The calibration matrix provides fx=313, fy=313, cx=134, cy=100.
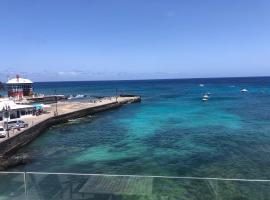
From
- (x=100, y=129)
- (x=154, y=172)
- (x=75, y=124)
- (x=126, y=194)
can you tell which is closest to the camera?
(x=126, y=194)

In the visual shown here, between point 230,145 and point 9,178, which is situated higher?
point 9,178

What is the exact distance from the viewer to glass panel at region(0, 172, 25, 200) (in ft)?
38.0

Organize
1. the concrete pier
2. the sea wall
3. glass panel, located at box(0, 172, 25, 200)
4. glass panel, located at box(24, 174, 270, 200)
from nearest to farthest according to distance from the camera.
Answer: glass panel, located at box(24, 174, 270, 200) < glass panel, located at box(0, 172, 25, 200) < the sea wall < the concrete pier

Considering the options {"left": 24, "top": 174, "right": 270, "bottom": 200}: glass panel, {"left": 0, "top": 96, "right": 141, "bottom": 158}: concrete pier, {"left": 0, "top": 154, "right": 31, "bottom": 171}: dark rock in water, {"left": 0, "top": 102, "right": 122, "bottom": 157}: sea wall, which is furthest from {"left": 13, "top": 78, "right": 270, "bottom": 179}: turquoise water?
{"left": 24, "top": 174, "right": 270, "bottom": 200}: glass panel

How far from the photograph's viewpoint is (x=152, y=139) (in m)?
41.5

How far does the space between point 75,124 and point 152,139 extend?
793 inches

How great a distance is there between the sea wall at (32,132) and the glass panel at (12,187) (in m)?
20.9

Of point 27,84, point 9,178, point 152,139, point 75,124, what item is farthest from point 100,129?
point 27,84

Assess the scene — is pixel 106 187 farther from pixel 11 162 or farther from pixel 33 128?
pixel 33 128

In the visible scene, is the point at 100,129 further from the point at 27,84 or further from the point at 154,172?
the point at 27,84

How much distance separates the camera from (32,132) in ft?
141

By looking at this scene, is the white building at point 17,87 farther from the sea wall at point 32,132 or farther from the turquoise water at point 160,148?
the turquoise water at point 160,148

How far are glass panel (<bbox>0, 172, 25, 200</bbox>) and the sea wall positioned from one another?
20906 millimetres

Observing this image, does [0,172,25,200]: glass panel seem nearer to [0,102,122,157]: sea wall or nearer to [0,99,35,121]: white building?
[0,102,122,157]: sea wall
